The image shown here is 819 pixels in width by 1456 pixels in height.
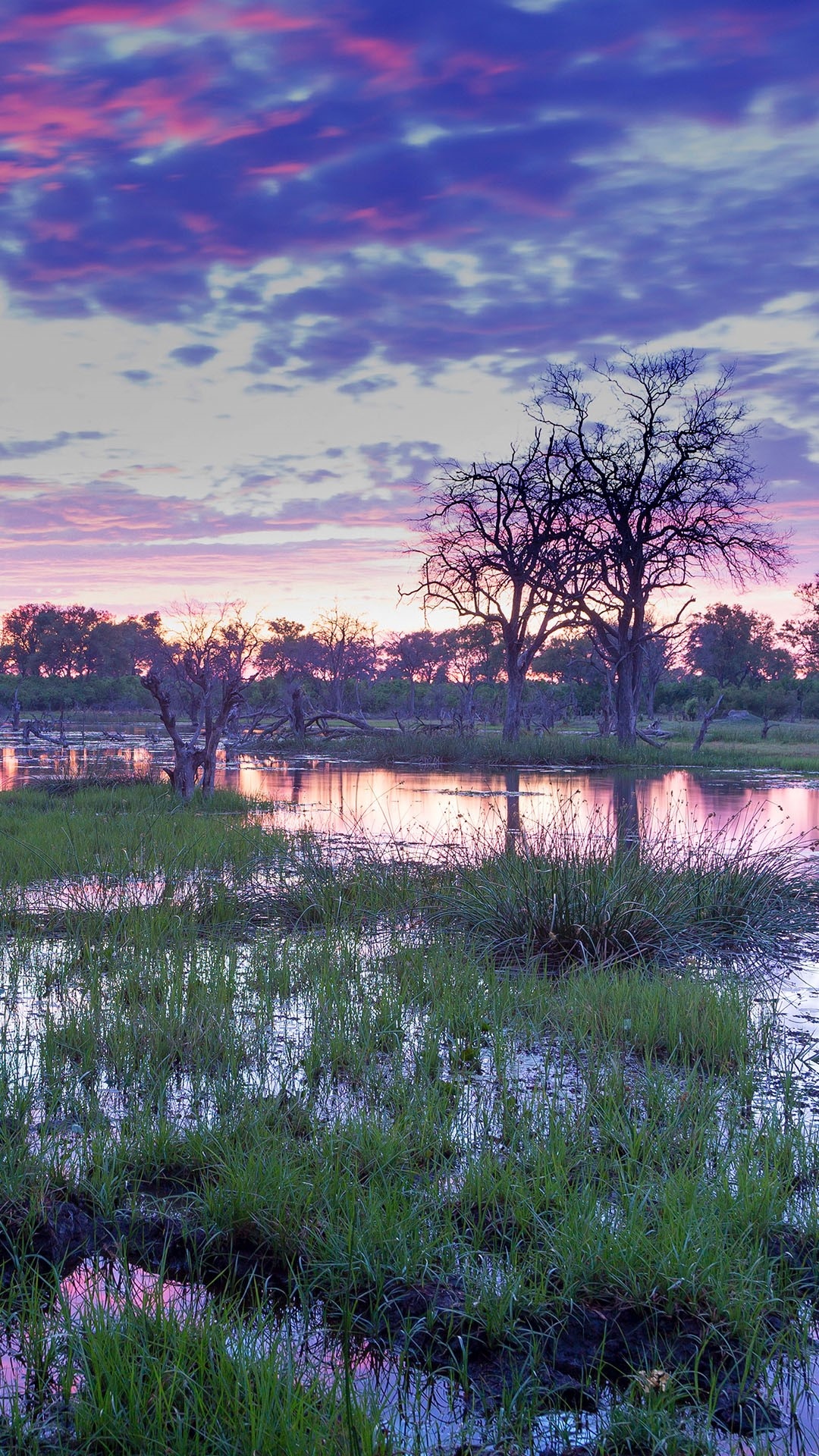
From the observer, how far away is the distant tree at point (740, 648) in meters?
89.5

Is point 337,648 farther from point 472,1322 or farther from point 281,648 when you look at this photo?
point 472,1322

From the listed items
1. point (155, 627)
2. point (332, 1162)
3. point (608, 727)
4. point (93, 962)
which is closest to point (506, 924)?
point (93, 962)

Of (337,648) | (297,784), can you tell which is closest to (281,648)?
(337,648)

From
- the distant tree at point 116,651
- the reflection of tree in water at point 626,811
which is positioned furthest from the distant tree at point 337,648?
the reflection of tree in water at point 626,811

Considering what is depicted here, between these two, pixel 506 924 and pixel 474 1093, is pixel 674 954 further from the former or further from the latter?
pixel 474 1093

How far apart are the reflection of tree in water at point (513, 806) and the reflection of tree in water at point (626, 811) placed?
120 centimetres

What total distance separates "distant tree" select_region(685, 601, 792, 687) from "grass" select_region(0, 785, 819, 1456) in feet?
262

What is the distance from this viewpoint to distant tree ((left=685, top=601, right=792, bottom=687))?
294 feet

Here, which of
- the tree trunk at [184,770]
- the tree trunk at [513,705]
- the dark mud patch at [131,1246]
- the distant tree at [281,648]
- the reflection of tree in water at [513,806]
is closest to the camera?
the dark mud patch at [131,1246]

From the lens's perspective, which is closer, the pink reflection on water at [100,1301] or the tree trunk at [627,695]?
→ the pink reflection on water at [100,1301]

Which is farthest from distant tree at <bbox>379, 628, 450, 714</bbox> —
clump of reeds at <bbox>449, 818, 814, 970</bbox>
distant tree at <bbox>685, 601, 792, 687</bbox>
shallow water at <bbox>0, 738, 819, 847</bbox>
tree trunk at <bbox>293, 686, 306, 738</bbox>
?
clump of reeds at <bbox>449, 818, 814, 970</bbox>

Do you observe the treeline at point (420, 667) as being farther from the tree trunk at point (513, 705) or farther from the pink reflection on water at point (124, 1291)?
the pink reflection on water at point (124, 1291)

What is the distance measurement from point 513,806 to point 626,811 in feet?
8.85

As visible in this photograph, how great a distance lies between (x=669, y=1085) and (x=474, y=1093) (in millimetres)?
1044
